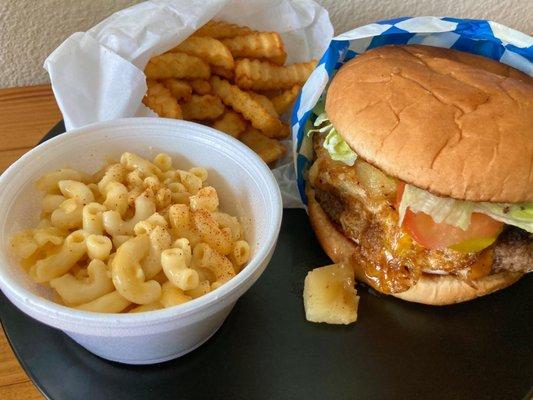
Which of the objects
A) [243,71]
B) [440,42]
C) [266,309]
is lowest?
[266,309]

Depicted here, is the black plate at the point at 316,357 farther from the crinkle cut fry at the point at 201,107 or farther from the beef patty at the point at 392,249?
the crinkle cut fry at the point at 201,107

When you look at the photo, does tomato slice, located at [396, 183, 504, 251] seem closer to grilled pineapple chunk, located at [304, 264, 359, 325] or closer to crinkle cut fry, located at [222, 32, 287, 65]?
grilled pineapple chunk, located at [304, 264, 359, 325]

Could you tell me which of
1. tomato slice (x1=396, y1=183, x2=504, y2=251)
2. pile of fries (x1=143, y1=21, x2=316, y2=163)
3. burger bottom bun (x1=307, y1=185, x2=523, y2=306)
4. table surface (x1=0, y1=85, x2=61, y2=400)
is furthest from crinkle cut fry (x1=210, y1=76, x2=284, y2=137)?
table surface (x1=0, y1=85, x2=61, y2=400)

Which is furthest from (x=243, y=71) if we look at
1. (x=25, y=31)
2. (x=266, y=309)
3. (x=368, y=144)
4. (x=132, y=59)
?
(x=25, y=31)

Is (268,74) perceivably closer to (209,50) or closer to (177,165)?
(209,50)

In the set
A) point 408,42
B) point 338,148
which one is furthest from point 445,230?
point 408,42

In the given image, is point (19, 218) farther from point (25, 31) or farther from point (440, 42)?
point (440, 42)

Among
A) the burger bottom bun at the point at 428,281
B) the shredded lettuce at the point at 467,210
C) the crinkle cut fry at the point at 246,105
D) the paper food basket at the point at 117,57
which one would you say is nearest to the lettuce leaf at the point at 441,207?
the shredded lettuce at the point at 467,210
